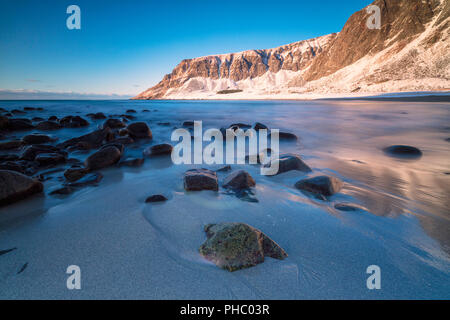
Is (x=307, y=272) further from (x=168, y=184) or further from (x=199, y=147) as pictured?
(x=199, y=147)

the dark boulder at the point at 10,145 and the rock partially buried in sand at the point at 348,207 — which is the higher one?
the dark boulder at the point at 10,145

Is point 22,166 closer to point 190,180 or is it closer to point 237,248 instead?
point 190,180

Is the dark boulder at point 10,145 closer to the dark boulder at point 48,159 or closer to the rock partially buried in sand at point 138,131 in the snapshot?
the dark boulder at point 48,159

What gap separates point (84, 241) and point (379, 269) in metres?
2.18

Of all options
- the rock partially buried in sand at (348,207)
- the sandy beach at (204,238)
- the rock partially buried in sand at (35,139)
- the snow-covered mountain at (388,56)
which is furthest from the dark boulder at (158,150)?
the snow-covered mountain at (388,56)

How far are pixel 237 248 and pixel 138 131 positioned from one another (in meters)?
5.71

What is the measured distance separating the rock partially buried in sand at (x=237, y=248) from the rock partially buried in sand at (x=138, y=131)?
5452 mm

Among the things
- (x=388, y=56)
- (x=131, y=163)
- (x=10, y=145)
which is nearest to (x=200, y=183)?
(x=131, y=163)

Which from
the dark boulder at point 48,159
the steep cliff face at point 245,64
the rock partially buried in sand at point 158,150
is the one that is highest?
the steep cliff face at point 245,64

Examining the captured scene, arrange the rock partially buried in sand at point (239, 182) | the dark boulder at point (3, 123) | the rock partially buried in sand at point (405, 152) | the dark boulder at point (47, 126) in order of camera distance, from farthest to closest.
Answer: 1. the dark boulder at point (47, 126)
2. the dark boulder at point (3, 123)
3. the rock partially buried in sand at point (405, 152)
4. the rock partially buried in sand at point (239, 182)

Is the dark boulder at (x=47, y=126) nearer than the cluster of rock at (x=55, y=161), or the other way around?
the cluster of rock at (x=55, y=161)

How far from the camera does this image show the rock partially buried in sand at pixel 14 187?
6.69 feet

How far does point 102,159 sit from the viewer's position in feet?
11.0

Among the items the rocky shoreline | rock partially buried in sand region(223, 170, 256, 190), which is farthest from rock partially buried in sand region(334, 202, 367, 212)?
rock partially buried in sand region(223, 170, 256, 190)
